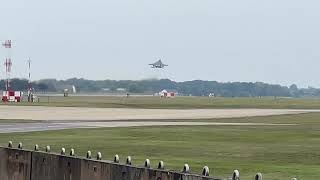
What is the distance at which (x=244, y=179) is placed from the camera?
19.5 m

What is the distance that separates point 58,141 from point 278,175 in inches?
642

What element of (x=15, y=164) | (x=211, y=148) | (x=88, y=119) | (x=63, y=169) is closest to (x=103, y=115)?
(x=88, y=119)

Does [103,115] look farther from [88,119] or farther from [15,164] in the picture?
[15,164]

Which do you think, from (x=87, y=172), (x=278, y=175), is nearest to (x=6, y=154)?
(x=87, y=172)

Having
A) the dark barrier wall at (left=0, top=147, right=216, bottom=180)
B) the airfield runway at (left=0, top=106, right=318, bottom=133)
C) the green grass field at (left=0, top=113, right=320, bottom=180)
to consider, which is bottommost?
the green grass field at (left=0, top=113, right=320, bottom=180)

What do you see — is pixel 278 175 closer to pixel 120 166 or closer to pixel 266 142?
pixel 120 166

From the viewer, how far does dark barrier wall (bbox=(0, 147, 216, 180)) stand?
47.1 feet

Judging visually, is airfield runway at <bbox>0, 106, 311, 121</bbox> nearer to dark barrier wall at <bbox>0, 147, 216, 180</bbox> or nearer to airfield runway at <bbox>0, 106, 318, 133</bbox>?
airfield runway at <bbox>0, 106, 318, 133</bbox>

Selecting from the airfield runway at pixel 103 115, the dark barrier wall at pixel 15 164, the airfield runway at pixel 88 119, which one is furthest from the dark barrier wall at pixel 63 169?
the airfield runway at pixel 103 115

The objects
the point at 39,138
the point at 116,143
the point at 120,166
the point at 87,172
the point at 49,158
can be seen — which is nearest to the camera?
the point at 120,166

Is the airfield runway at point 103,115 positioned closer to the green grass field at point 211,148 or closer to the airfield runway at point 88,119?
the airfield runway at point 88,119

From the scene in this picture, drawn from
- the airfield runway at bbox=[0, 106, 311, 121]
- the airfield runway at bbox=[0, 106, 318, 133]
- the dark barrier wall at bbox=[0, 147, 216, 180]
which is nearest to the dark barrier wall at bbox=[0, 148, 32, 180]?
the dark barrier wall at bbox=[0, 147, 216, 180]

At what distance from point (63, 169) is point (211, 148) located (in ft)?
49.8

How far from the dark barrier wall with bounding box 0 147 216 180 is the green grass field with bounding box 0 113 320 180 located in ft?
17.1
